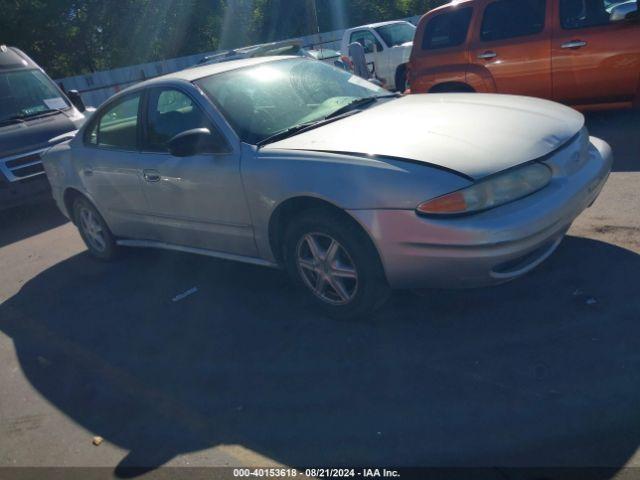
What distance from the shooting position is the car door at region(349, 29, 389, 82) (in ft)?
43.3

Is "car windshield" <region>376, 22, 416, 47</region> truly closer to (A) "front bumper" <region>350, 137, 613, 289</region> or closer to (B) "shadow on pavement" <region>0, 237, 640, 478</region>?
(B) "shadow on pavement" <region>0, 237, 640, 478</region>

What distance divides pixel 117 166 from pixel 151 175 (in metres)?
0.54

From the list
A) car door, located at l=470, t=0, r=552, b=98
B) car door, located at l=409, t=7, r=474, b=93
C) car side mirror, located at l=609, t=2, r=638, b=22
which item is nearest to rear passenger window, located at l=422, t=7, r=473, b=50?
car door, located at l=409, t=7, r=474, b=93

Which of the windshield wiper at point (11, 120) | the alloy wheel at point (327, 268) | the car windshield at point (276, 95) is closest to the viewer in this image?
the alloy wheel at point (327, 268)

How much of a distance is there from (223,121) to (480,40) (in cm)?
452

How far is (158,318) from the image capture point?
4418 millimetres

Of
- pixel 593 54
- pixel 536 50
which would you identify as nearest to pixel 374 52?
pixel 536 50

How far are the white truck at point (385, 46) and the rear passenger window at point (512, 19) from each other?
214 inches

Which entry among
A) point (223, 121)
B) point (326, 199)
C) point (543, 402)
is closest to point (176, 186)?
point (223, 121)

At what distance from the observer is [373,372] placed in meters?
3.25

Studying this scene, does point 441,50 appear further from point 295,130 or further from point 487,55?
point 295,130

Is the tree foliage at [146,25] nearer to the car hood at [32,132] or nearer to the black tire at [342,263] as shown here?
the car hood at [32,132]

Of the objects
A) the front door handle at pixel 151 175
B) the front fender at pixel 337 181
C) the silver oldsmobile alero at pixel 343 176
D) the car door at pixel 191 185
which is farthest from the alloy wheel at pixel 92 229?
the front fender at pixel 337 181

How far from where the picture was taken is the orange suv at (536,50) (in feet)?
21.4
